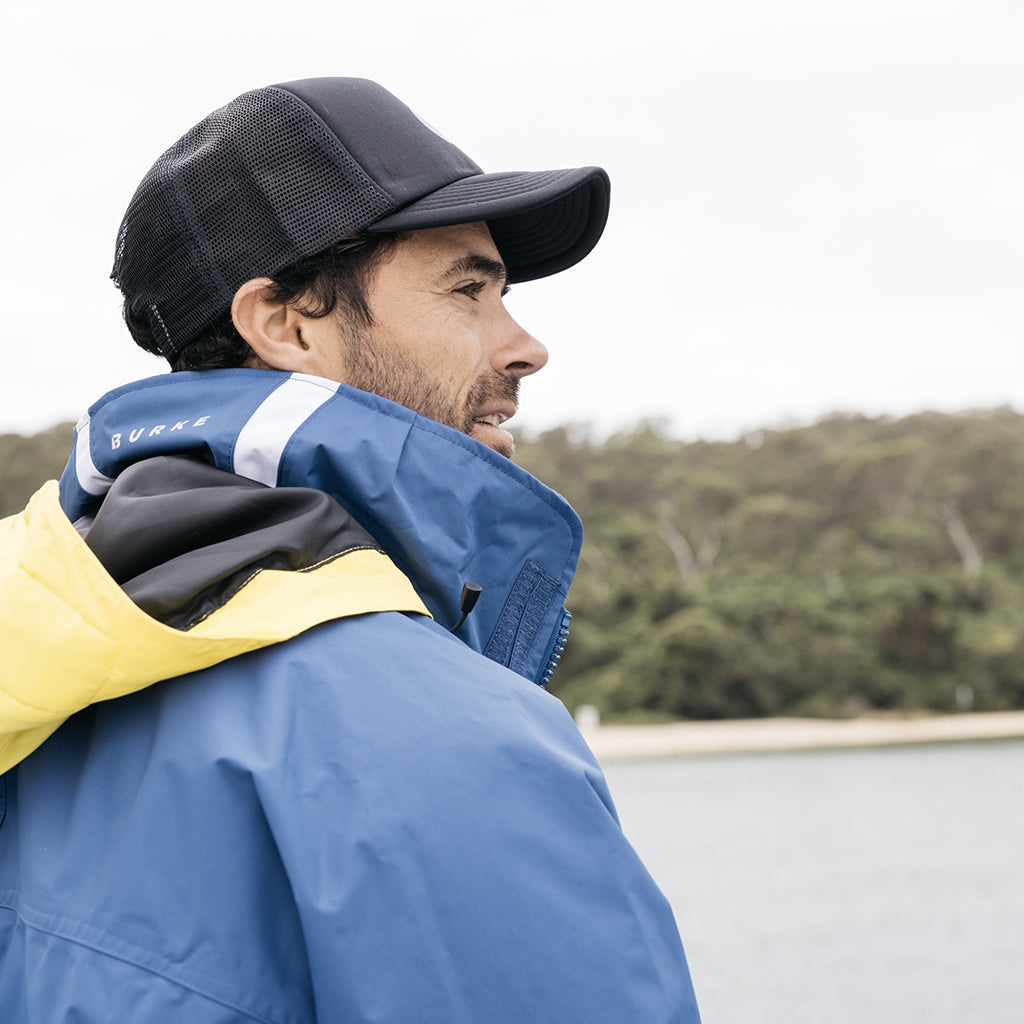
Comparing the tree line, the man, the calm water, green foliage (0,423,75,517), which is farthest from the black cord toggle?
green foliage (0,423,75,517)

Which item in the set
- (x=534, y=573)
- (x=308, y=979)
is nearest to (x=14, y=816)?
(x=308, y=979)

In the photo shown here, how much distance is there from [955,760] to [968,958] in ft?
57.9

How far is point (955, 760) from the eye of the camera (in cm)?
2830

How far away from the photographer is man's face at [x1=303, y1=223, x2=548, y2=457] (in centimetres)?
104

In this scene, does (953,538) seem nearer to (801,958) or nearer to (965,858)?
(965,858)

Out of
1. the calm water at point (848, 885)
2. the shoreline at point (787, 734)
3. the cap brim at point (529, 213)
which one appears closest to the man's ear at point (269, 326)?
the cap brim at point (529, 213)

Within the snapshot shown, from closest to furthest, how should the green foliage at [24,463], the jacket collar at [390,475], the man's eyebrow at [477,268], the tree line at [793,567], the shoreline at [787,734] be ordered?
the jacket collar at [390,475] → the man's eyebrow at [477,268] → the shoreline at [787,734] → the tree line at [793,567] → the green foliage at [24,463]

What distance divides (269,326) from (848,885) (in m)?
16.5

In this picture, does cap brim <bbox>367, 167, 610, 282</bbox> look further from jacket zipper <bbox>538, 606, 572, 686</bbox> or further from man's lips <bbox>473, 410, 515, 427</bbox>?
jacket zipper <bbox>538, 606, 572, 686</bbox>

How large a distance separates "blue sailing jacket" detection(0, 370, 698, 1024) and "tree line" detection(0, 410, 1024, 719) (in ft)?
114

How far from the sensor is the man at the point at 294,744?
0.66 meters

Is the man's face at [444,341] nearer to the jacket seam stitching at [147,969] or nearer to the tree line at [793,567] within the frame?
the jacket seam stitching at [147,969]

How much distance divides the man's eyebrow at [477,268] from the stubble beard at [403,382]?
0.10 m

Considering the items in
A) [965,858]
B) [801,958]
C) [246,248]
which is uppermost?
[246,248]
